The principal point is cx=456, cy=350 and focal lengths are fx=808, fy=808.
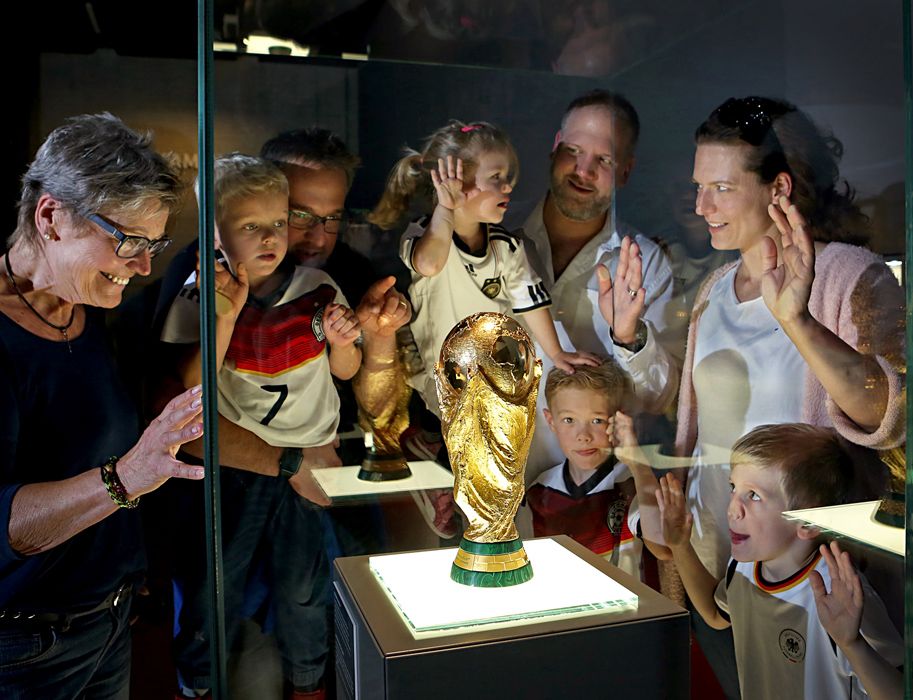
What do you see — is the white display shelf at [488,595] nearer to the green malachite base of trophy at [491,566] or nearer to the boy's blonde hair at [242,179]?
the green malachite base of trophy at [491,566]

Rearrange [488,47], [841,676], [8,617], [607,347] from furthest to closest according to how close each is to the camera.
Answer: [607,347] < [488,47] < [841,676] < [8,617]

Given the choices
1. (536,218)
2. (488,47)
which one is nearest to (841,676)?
(536,218)

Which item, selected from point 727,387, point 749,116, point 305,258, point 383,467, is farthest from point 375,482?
point 749,116

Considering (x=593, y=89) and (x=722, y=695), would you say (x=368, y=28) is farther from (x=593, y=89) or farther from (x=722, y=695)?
(x=722, y=695)

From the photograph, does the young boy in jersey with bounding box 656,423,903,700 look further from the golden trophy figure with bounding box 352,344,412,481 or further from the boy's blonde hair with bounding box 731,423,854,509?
the golden trophy figure with bounding box 352,344,412,481

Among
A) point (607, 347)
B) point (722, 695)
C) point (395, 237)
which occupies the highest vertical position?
point (395, 237)

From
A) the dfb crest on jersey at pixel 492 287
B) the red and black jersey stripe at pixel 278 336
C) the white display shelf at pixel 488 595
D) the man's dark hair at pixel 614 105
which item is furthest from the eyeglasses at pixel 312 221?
the white display shelf at pixel 488 595

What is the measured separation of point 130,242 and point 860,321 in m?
1.65

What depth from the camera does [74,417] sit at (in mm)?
1769

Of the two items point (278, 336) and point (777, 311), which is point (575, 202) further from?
point (278, 336)

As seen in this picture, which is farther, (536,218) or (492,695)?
(536,218)

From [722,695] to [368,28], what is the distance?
6.12 feet

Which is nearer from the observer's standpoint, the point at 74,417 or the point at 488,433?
the point at 488,433

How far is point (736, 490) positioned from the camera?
204 cm
